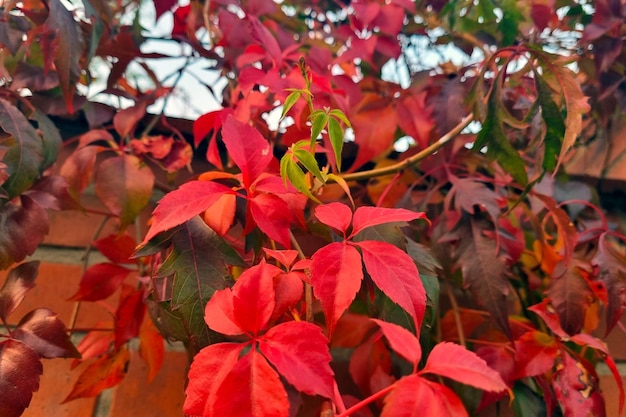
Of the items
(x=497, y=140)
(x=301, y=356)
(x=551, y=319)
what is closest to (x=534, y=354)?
(x=551, y=319)

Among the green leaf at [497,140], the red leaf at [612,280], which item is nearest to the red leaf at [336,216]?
the green leaf at [497,140]

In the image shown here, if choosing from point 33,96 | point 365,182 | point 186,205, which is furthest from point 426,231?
point 33,96

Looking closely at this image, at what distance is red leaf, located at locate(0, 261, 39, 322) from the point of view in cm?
42

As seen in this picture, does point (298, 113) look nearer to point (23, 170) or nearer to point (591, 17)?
point (23, 170)

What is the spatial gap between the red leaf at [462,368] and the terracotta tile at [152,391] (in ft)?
1.20

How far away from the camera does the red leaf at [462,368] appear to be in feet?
0.76

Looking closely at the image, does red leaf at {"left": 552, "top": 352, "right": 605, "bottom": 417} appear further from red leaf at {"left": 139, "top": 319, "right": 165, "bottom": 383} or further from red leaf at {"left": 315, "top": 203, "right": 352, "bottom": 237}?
red leaf at {"left": 139, "top": 319, "right": 165, "bottom": 383}

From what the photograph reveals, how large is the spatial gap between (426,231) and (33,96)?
1.70 feet

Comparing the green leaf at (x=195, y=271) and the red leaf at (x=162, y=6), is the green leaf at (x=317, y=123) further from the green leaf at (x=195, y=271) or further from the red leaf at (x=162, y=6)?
the red leaf at (x=162, y=6)

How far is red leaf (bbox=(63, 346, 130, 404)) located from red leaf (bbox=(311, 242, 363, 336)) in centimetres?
33

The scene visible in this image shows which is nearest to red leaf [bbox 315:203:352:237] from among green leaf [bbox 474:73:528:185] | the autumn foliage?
the autumn foliage

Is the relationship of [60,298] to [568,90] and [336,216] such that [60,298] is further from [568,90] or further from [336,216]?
[568,90]

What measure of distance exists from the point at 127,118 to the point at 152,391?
1.05 ft

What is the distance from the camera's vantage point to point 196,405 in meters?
0.26
